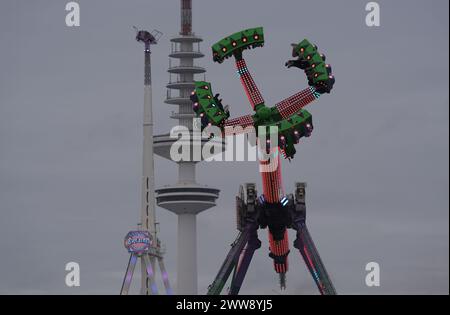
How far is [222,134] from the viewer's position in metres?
188

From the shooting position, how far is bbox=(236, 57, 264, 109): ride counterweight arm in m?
190

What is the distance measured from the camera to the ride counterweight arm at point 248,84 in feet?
625

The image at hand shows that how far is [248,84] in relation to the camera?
191500 millimetres
